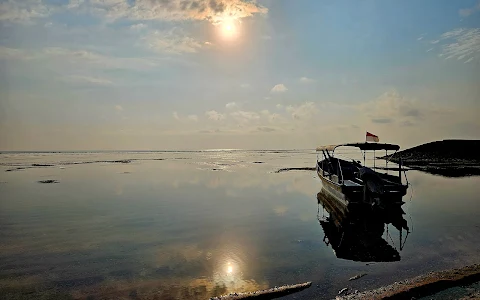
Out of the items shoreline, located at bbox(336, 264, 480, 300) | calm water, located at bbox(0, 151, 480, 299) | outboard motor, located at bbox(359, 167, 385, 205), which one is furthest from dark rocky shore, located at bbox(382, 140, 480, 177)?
shoreline, located at bbox(336, 264, 480, 300)

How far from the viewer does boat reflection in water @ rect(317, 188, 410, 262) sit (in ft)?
41.2

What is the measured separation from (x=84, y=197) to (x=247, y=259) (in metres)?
19.8

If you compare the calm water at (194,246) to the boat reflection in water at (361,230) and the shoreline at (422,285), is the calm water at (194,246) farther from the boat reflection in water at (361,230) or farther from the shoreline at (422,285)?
the shoreline at (422,285)

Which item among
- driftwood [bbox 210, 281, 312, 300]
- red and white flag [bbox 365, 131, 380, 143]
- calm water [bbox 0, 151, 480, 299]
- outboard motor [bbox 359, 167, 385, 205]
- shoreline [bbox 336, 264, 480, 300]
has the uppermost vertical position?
red and white flag [bbox 365, 131, 380, 143]

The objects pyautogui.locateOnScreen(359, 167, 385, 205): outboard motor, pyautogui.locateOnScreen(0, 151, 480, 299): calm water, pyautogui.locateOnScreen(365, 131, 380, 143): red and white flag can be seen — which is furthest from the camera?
pyautogui.locateOnScreen(365, 131, 380, 143): red and white flag

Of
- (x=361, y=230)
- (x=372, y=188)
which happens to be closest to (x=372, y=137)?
Result: (x=372, y=188)

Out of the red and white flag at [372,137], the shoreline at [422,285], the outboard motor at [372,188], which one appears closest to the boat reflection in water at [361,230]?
the outboard motor at [372,188]

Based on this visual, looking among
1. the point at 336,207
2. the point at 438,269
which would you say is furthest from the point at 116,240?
the point at 336,207

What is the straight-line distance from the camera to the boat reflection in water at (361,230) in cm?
1255

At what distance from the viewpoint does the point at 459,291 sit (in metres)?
8.52

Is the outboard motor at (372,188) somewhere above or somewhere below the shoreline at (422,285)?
above

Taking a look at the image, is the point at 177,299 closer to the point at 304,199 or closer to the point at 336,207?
the point at 336,207

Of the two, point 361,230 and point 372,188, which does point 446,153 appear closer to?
point 372,188

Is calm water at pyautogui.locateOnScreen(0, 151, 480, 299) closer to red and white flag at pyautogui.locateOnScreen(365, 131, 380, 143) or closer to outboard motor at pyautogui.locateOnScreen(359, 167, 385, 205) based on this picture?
outboard motor at pyautogui.locateOnScreen(359, 167, 385, 205)
